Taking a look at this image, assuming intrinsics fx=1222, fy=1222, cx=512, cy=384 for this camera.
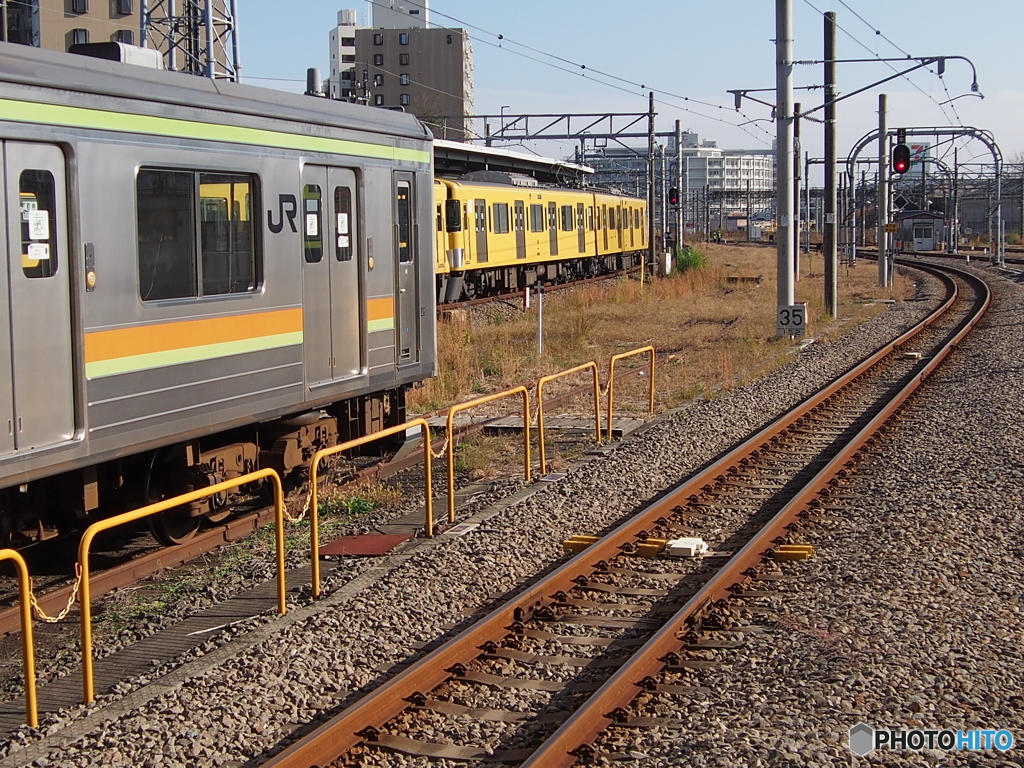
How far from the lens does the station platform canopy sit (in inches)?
1398

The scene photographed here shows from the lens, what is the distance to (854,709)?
5688 millimetres

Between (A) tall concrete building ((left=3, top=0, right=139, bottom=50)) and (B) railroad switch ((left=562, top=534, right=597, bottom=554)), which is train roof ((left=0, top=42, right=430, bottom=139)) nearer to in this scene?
(B) railroad switch ((left=562, top=534, right=597, bottom=554))

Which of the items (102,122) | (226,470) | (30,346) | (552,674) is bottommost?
(552,674)

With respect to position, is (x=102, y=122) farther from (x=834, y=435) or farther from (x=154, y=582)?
(x=834, y=435)

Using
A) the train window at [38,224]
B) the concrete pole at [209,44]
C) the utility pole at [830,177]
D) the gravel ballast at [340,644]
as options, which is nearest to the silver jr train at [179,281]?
the train window at [38,224]

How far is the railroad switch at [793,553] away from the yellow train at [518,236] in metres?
13.1

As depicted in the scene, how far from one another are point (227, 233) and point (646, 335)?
17.0 metres

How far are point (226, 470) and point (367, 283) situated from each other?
83.8 inches

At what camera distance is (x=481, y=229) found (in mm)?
28906

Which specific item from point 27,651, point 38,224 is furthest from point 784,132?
point 27,651

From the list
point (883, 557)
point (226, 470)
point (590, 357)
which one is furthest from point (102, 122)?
point (590, 357)

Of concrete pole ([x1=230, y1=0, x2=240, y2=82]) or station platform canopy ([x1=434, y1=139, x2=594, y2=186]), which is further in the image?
station platform canopy ([x1=434, y1=139, x2=594, y2=186])

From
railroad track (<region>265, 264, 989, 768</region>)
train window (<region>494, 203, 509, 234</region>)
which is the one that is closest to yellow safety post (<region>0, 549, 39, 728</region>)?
railroad track (<region>265, 264, 989, 768</region>)

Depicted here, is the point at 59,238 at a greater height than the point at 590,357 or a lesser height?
greater
